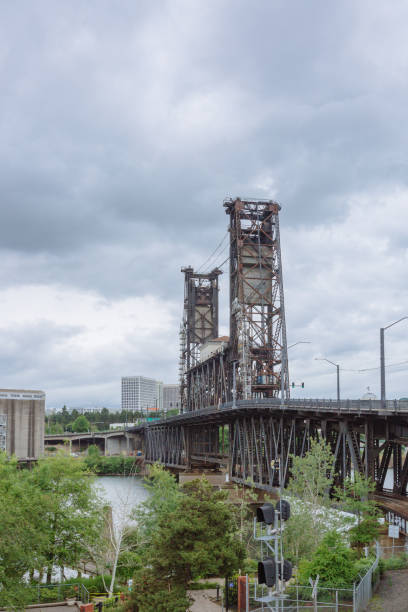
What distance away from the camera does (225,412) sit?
83.2 m

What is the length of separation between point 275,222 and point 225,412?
3900cm

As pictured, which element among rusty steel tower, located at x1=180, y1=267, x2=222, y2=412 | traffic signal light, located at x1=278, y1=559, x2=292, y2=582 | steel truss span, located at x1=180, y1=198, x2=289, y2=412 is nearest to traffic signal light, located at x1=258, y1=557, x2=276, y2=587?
traffic signal light, located at x1=278, y1=559, x2=292, y2=582

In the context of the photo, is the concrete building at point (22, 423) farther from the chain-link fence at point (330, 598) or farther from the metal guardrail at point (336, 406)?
the chain-link fence at point (330, 598)

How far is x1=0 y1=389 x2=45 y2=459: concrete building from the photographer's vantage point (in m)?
117

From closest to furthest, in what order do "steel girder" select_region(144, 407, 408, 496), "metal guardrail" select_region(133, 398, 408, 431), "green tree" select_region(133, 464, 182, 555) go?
"metal guardrail" select_region(133, 398, 408, 431) → "steel girder" select_region(144, 407, 408, 496) → "green tree" select_region(133, 464, 182, 555)

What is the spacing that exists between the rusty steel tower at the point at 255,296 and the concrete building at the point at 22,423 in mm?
40534

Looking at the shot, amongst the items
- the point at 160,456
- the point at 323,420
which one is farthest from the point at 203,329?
the point at 323,420

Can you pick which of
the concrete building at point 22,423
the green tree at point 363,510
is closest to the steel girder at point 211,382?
the concrete building at point 22,423

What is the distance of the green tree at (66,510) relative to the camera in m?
37.5

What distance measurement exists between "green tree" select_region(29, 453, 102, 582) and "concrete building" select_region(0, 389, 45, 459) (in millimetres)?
78122

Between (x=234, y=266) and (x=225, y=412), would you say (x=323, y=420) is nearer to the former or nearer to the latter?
(x=225, y=412)

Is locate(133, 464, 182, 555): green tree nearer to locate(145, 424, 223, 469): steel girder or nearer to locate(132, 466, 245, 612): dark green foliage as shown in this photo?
locate(132, 466, 245, 612): dark green foliage

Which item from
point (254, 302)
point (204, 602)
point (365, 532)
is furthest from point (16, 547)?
point (254, 302)

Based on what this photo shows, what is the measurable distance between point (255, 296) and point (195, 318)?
67532 mm
